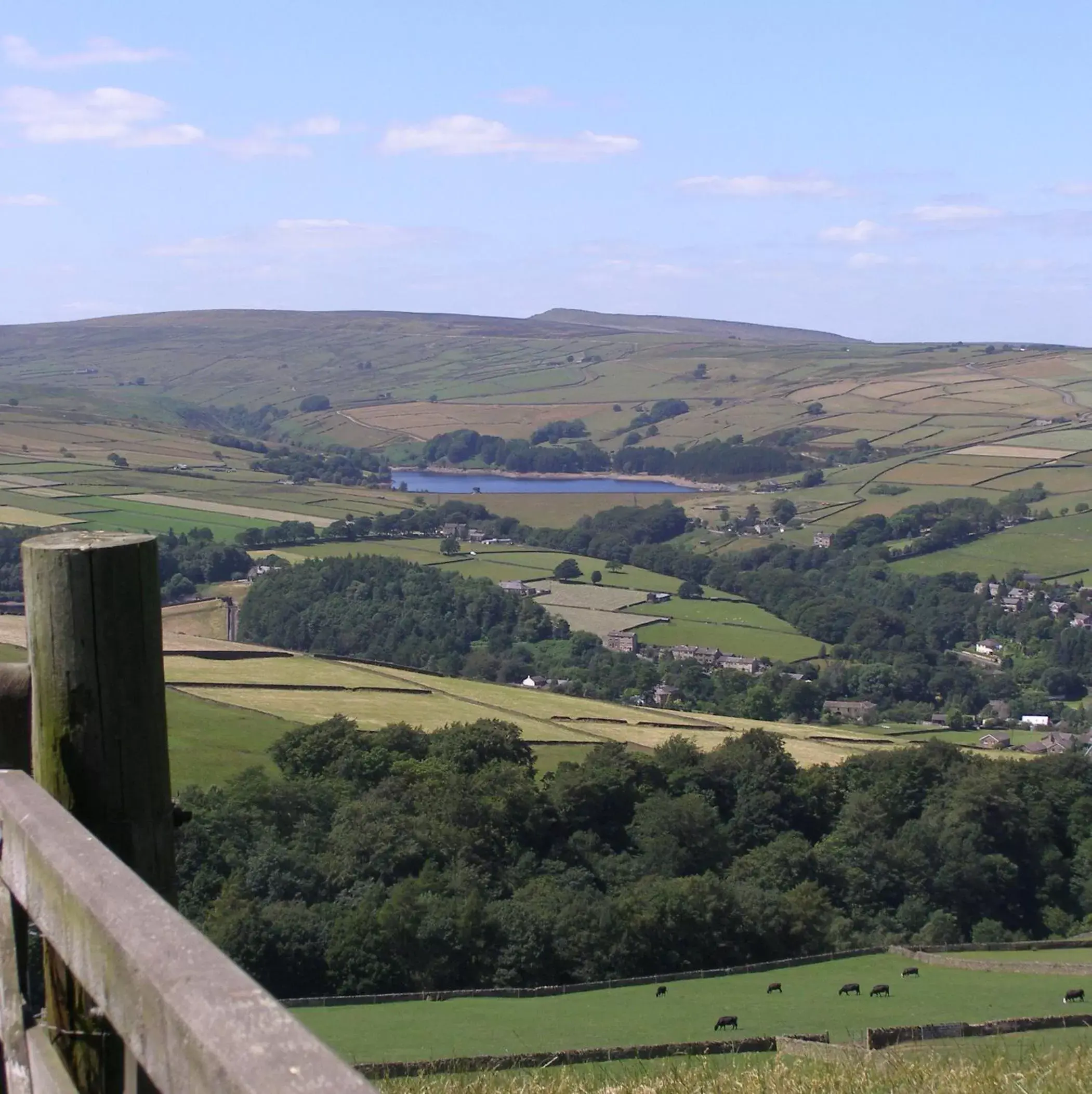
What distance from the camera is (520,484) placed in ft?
547

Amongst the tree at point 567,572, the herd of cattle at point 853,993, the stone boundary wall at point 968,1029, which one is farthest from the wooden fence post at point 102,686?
the tree at point 567,572

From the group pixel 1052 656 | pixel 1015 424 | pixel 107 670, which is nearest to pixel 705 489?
pixel 1015 424

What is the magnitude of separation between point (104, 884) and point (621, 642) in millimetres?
80703

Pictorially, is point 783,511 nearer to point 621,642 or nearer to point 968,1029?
point 621,642

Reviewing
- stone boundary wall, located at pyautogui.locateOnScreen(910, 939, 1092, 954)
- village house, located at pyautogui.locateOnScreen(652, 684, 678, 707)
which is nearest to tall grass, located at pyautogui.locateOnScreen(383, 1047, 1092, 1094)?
stone boundary wall, located at pyautogui.locateOnScreen(910, 939, 1092, 954)

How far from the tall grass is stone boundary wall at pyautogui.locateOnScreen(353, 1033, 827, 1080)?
5.24 meters

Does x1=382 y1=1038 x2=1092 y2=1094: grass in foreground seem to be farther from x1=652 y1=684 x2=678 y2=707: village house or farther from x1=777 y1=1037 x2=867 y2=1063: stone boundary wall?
x1=652 y1=684 x2=678 y2=707: village house

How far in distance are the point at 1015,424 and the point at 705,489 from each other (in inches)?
1276

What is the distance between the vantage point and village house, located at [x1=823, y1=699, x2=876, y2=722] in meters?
74.1

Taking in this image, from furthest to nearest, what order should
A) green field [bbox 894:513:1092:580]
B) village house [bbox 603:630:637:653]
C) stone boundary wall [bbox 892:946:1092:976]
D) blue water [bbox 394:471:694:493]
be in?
1. blue water [bbox 394:471:694:493]
2. green field [bbox 894:513:1092:580]
3. village house [bbox 603:630:637:653]
4. stone boundary wall [bbox 892:946:1092:976]

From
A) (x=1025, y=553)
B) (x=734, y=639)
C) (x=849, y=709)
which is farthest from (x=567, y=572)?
(x=1025, y=553)

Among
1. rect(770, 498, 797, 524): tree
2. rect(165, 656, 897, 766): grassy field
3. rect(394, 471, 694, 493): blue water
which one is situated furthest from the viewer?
rect(394, 471, 694, 493): blue water

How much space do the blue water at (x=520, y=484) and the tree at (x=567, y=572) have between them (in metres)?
42.4

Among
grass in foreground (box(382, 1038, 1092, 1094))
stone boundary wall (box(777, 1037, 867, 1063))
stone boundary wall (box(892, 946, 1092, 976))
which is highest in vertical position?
grass in foreground (box(382, 1038, 1092, 1094))
